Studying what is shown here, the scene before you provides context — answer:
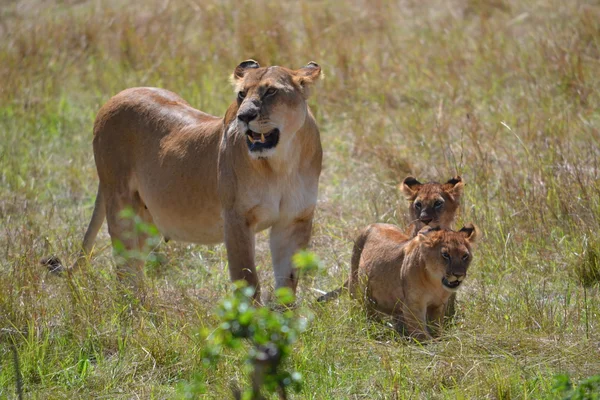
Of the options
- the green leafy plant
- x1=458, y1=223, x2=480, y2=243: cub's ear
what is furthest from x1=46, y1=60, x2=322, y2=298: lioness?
the green leafy plant

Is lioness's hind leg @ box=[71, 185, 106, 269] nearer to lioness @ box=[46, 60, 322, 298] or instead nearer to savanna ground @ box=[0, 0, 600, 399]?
lioness @ box=[46, 60, 322, 298]

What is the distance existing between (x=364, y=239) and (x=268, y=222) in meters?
0.81

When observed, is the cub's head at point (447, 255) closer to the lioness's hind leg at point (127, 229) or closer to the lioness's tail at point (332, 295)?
the lioness's tail at point (332, 295)

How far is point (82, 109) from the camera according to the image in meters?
10.5

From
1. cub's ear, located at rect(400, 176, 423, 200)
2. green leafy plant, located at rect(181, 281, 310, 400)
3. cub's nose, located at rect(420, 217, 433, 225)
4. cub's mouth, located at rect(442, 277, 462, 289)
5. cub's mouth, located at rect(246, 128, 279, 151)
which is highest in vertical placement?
green leafy plant, located at rect(181, 281, 310, 400)

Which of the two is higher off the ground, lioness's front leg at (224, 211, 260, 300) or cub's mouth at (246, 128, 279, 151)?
cub's mouth at (246, 128, 279, 151)

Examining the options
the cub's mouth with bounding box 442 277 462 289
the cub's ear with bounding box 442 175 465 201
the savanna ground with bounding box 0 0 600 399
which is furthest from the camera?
the cub's ear with bounding box 442 175 465 201

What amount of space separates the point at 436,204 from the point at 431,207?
39mm

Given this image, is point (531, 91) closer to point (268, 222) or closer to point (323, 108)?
point (323, 108)

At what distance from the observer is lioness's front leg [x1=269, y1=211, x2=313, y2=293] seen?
5.61 metres

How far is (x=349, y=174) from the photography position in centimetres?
840

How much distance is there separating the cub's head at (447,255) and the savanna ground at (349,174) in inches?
10.9

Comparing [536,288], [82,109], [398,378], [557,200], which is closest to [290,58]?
[82,109]

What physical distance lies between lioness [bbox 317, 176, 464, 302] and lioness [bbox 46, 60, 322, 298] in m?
0.69
